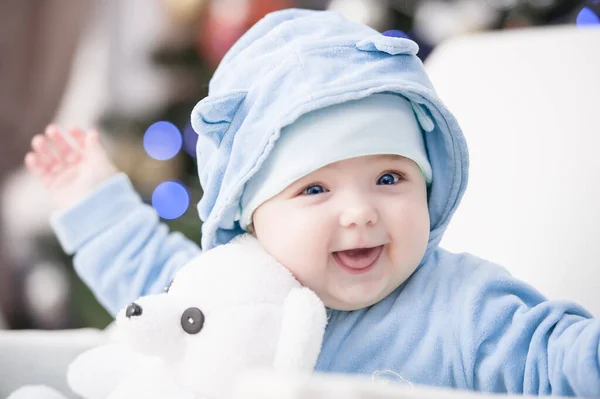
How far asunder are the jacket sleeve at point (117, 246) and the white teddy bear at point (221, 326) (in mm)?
287

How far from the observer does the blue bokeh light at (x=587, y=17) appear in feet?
5.68

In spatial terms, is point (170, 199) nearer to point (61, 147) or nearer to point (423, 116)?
point (61, 147)

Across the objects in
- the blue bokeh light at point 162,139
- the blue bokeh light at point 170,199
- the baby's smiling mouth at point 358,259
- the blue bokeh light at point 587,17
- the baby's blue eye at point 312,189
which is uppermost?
the blue bokeh light at point 587,17

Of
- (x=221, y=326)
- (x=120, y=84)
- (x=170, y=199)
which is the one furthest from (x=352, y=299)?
(x=120, y=84)

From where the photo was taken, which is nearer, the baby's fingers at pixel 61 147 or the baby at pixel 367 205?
the baby at pixel 367 205

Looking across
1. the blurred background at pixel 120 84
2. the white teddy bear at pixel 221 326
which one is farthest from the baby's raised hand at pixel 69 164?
the blurred background at pixel 120 84

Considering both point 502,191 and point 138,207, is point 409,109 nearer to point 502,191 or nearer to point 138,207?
point 502,191

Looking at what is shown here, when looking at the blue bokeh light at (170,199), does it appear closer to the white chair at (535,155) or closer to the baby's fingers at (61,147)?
the baby's fingers at (61,147)

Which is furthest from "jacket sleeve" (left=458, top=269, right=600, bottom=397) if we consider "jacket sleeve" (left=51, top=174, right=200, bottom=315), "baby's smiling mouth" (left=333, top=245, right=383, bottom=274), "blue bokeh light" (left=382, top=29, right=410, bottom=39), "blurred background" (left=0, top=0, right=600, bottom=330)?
"blue bokeh light" (left=382, top=29, right=410, bottom=39)

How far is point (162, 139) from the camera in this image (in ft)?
6.09

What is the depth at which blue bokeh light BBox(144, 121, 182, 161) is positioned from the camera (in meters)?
1.85

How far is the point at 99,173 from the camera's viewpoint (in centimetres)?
98

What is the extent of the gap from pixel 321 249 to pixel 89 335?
32 cm

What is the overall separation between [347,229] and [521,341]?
0.61 feet
